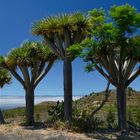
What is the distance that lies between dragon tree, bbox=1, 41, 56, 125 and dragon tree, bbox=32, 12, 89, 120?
5.84ft

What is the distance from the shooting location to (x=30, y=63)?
20.9m

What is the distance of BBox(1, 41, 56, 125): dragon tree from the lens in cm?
2069

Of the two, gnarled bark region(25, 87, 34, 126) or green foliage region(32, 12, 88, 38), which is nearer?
green foliage region(32, 12, 88, 38)

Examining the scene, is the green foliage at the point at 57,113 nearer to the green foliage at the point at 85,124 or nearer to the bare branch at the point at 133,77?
the green foliage at the point at 85,124

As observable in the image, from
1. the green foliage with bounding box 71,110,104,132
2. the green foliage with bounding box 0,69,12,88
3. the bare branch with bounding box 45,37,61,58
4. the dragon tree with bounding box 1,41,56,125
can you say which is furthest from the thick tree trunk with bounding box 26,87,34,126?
the green foliage with bounding box 0,69,12,88

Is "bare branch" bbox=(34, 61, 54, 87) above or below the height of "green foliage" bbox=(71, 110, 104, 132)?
above

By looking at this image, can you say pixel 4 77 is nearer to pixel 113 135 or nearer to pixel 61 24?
pixel 61 24

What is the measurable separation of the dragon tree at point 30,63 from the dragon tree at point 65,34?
178 cm

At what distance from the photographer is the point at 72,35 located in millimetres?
19078

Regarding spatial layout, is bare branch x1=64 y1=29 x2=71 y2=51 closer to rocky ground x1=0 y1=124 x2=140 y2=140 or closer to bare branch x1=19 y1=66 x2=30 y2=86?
bare branch x1=19 y1=66 x2=30 y2=86

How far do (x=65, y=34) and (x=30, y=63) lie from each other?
3070 mm

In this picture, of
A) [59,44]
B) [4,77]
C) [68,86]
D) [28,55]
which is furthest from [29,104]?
[59,44]

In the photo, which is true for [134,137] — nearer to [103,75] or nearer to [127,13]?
[103,75]

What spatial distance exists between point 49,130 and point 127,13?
567cm
